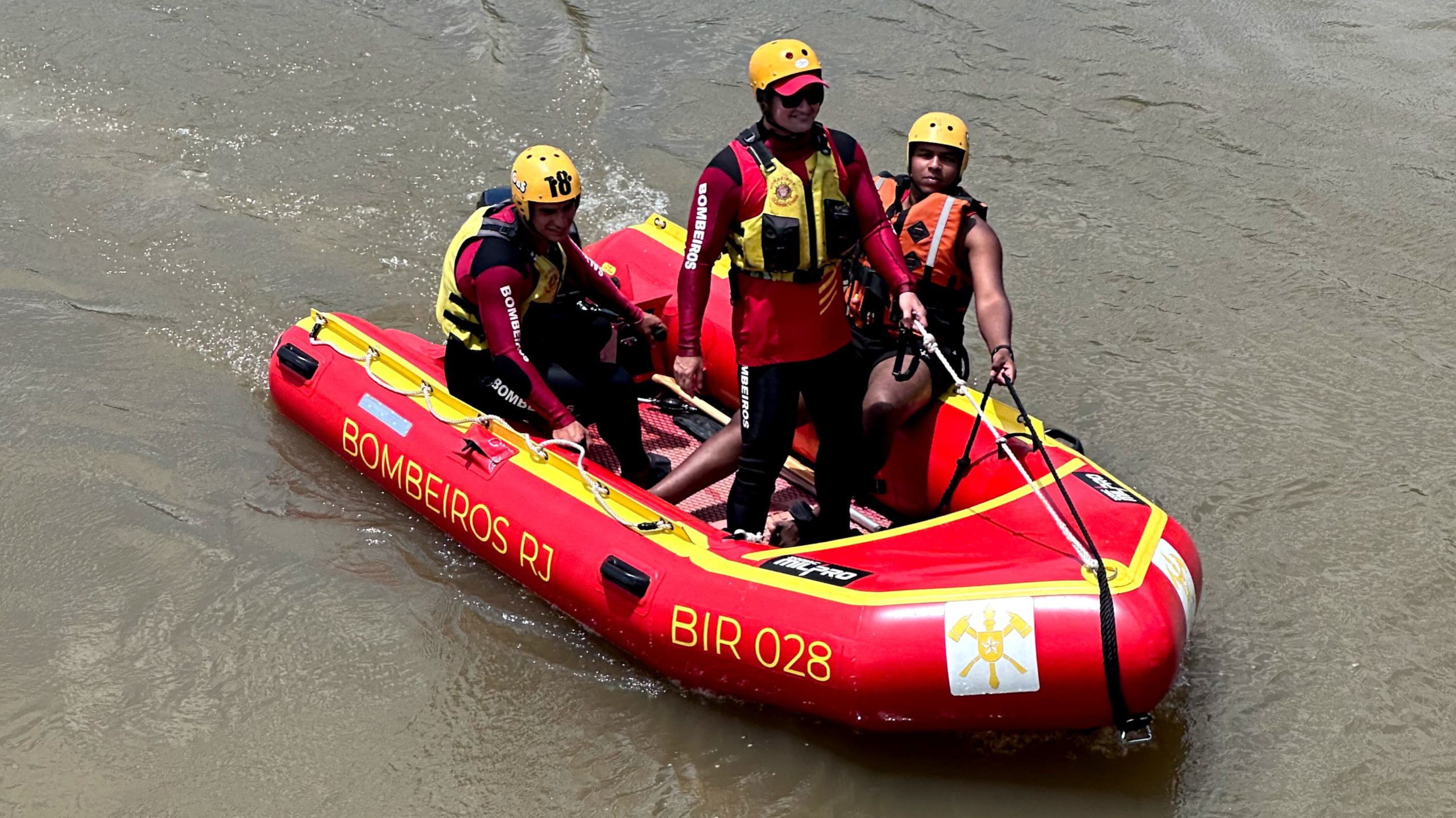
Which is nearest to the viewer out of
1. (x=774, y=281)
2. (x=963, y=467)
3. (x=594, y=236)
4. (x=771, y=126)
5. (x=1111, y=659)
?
(x=1111, y=659)

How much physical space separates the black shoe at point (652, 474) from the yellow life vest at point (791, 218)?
1.12 m

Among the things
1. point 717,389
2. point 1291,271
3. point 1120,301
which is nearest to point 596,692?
point 717,389

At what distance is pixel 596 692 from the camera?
13.1 ft

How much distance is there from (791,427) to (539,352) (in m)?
0.95

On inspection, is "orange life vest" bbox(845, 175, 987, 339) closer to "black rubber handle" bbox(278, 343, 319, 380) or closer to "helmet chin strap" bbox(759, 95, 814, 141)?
"helmet chin strap" bbox(759, 95, 814, 141)

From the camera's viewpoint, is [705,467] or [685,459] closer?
[705,467]

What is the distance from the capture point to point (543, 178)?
3.93 meters

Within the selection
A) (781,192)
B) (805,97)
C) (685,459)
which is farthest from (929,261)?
(685,459)

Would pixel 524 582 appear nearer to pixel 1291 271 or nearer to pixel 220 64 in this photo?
pixel 1291 271

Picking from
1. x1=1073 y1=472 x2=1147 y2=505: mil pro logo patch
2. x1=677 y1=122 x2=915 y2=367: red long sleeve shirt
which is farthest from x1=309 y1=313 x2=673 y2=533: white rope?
x1=1073 y1=472 x2=1147 y2=505: mil pro logo patch

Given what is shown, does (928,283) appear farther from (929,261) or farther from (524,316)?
(524,316)

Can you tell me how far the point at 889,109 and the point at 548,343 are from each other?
12.9 ft

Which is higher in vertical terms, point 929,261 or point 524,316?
point 929,261

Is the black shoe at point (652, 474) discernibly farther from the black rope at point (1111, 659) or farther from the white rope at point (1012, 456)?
the black rope at point (1111, 659)
